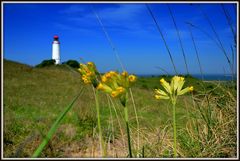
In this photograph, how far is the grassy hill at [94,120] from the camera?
185 cm

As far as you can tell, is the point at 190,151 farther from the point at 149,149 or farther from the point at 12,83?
the point at 12,83

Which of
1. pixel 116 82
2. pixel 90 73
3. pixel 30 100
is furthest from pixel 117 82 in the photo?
pixel 30 100

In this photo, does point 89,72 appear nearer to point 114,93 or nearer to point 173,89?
point 114,93

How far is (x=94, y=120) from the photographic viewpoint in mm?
4707

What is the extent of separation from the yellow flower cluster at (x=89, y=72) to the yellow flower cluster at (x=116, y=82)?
0.16 m

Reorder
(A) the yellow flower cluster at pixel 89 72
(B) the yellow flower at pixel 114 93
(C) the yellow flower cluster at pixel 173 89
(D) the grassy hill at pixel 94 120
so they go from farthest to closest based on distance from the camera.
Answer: (D) the grassy hill at pixel 94 120
(C) the yellow flower cluster at pixel 173 89
(A) the yellow flower cluster at pixel 89 72
(B) the yellow flower at pixel 114 93

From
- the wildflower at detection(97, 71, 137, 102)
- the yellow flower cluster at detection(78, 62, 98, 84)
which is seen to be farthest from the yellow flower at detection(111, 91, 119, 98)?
the yellow flower cluster at detection(78, 62, 98, 84)

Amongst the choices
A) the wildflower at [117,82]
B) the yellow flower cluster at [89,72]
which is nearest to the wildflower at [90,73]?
the yellow flower cluster at [89,72]

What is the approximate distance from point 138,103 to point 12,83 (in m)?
4.33

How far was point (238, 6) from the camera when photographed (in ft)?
5.36

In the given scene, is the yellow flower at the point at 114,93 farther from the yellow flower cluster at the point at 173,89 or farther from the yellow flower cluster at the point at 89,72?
the yellow flower cluster at the point at 173,89

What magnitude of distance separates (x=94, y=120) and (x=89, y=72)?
11.6 feet

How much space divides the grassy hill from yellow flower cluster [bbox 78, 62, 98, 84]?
0.85 ft

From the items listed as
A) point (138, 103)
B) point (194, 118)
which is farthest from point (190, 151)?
point (138, 103)
